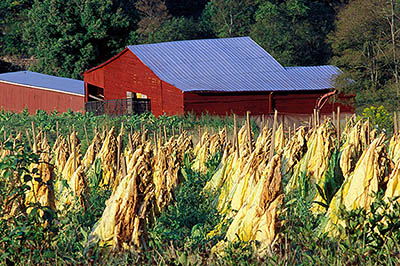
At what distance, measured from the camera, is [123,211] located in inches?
341

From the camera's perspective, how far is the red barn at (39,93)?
40406 mm

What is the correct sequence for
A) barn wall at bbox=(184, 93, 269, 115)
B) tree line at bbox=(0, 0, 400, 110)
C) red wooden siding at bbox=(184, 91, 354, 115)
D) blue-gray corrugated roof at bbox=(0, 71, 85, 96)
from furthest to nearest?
1. blue-gray corrugated roof at bbox=(0, 71, 85, 96)
2. tree line at bbox=(0, 0, 400, 110)
3. red wooden siding at bbox=(184, 91, 354, 115)
4. barn wall at bbox=(184, 93, 269, 115)

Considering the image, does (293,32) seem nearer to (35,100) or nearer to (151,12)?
(35,100)

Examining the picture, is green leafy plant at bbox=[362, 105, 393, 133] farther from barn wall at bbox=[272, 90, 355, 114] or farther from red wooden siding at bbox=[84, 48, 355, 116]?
red wooden siding at bbox=[84, 48, 355, 116]

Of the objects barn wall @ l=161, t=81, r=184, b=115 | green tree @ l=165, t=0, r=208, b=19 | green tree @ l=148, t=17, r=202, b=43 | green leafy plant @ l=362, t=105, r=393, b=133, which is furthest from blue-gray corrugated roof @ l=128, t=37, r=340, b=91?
green tree @ l=165, t=0, r=208, b=19

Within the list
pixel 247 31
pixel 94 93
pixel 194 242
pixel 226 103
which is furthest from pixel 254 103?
pixel 194 242

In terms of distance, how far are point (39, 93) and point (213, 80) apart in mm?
10856

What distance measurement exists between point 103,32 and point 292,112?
19.0 metres

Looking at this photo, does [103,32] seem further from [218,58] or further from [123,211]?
[123,211]

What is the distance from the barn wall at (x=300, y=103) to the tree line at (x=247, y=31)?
3.13 feet

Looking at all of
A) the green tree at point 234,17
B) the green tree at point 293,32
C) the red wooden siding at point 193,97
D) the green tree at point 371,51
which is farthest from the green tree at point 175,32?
the green tree at point 371,51

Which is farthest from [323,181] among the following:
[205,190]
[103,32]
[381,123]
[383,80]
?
[103,32]

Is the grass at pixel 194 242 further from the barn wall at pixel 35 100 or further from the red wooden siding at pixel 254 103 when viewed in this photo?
the barn wall at pixel 35 100

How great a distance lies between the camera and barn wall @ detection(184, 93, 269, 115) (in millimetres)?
33062
